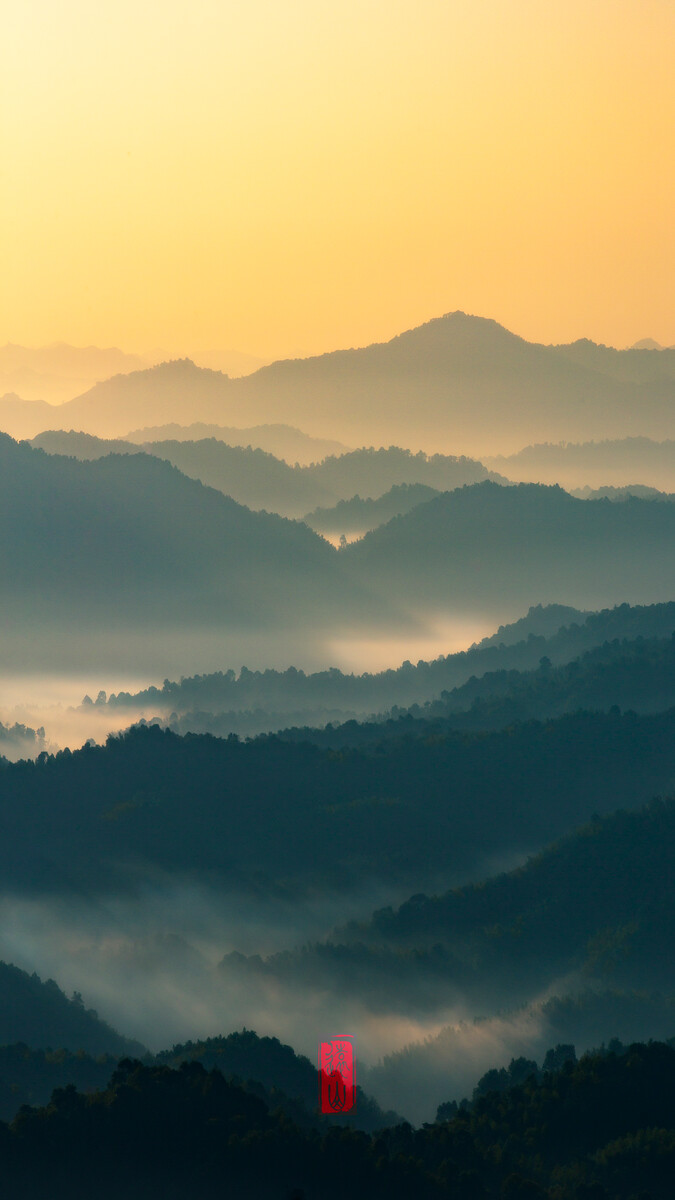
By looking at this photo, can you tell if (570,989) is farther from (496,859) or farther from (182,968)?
(182,968)

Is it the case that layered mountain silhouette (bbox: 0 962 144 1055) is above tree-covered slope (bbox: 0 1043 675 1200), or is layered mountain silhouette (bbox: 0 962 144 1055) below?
above

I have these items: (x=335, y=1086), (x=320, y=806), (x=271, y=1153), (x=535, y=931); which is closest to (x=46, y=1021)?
(x=335, y=1086)

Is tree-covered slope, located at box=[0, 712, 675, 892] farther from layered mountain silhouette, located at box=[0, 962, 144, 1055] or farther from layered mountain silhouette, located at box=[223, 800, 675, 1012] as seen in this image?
layered mountain silhouette, located at box=[0, 962, 144, 1055]

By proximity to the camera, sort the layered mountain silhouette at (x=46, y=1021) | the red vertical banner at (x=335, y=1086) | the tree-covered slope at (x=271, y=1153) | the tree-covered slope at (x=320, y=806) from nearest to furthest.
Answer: the tree-covered slope at (x=271, y=1153) < the red vertical banner at (x=335, y=1086) < the layered mountain silhouette at (x=46, y=1021) < the tree-covered slope at (x=320, y=806)

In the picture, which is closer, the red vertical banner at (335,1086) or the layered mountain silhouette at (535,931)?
the red vertical banner at (335,1086)

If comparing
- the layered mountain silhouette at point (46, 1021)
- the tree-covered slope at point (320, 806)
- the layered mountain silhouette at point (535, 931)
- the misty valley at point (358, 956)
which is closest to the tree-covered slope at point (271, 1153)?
the misty valley at point (358, 956)

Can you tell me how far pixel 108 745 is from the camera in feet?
603

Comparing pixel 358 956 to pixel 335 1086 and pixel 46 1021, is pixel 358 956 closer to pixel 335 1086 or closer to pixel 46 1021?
pixel 46 1021

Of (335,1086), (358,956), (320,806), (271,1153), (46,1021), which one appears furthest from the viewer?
(320,806)

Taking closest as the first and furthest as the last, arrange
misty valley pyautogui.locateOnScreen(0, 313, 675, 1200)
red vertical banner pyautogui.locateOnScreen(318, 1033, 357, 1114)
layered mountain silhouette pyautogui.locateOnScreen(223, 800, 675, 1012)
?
1. misty valley pyautogui.locateOnScreen(0, 313, 675, 1200)
2. red vertical banner pyautogui.locateOnScreen(318, 1033, 357, 1114)
3. layered mountain silhouette pyautogui.locateOnScreen(223, 800, 675, 1012)

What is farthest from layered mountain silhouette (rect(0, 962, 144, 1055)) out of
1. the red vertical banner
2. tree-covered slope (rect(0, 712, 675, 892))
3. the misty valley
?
tree-covered slope (rect(0, 712, 675, 892))

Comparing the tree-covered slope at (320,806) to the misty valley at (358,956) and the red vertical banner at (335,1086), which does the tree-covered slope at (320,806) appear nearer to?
the misty valley at (358,956)

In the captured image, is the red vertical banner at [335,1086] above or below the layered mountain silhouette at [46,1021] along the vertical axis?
below

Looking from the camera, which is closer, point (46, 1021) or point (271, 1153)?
point (271, 1153)
